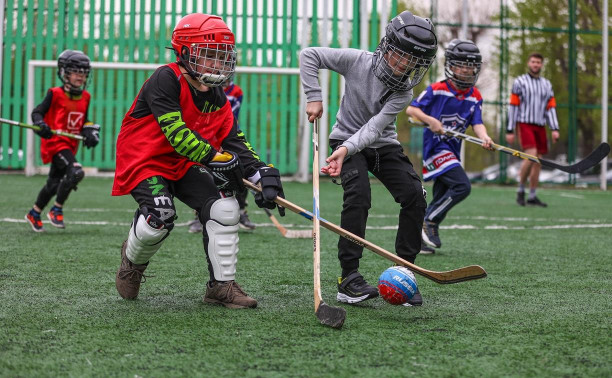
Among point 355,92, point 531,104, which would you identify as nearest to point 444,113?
point 355,92

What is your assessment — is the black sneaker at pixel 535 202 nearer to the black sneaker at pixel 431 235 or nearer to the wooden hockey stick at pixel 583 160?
the wooden hockey stick at pixel 583 160

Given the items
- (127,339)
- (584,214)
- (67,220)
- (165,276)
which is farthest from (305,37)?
(127,339)

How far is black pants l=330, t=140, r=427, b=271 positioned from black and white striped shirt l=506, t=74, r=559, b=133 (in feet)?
22.0

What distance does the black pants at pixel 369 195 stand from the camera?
3.84 meters

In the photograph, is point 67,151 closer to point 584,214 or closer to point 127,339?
point 127,339

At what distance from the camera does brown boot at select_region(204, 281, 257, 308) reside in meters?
3.50

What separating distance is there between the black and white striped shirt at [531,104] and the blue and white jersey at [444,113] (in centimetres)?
428

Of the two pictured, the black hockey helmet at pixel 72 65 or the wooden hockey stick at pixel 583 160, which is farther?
the black hockey helmet at pixel 72 65

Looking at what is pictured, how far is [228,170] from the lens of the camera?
3486 millimetres

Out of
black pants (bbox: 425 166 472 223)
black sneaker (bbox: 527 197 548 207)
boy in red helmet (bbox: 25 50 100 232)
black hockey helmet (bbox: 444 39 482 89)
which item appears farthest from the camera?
black sneaker (bbox: 527 197 548 207)

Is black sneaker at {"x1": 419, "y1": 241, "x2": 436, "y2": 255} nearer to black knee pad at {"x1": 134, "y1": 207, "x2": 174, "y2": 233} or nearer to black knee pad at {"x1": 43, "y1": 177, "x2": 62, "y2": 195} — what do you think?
black knee pad at {"x1": 134, "y1": 207, "x2": 174, "y2": 233}

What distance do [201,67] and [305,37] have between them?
1166cm

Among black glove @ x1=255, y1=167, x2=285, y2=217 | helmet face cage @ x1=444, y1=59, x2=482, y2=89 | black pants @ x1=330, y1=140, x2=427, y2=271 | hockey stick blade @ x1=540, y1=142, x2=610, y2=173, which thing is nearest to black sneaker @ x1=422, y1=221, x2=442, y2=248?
hockey stick blade @ x1=540, y1=142, x2=610, y2=173

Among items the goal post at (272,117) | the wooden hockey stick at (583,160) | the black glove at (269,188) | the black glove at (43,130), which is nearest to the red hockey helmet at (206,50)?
the black glove at (269,188)
